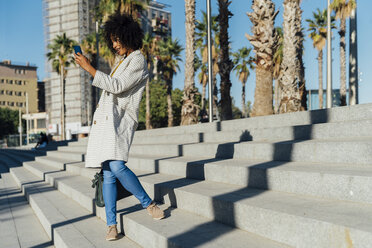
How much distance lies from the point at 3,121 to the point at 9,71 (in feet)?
96.2

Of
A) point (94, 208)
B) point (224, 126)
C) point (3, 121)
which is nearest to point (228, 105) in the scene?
point (224, 126)

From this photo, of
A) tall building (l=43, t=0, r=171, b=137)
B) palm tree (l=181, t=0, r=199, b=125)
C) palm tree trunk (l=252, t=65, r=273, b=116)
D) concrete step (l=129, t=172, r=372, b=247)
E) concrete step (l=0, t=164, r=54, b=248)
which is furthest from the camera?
tall building (l=43, t=0, r=171, b=137)

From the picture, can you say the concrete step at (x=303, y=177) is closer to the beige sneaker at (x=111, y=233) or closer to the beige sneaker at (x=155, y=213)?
the beige sneaker at (x=155, y=213)

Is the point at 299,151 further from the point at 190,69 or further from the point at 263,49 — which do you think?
the point at 190,69

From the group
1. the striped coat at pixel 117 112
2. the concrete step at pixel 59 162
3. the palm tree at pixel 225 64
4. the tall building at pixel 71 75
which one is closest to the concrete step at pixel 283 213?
the striped coat at pixel 117 112

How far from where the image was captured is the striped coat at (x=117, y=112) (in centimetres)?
309

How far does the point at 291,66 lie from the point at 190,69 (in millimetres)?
6095

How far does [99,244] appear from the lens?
10.5 feet

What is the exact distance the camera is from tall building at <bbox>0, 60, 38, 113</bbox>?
4033 inches

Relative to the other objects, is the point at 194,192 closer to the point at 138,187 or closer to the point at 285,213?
the point at 138,187

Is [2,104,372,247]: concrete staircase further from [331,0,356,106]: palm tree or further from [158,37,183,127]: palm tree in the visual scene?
[158,37,183,127]: palm tree

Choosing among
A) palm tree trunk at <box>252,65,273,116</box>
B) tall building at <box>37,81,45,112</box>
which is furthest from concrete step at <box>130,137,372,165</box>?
tall building at <box>37,81,45,112</box>

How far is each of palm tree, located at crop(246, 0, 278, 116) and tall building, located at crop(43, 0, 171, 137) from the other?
71.5 meters

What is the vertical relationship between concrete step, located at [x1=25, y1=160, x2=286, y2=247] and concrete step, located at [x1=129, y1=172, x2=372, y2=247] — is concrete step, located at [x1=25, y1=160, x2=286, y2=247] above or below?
below
